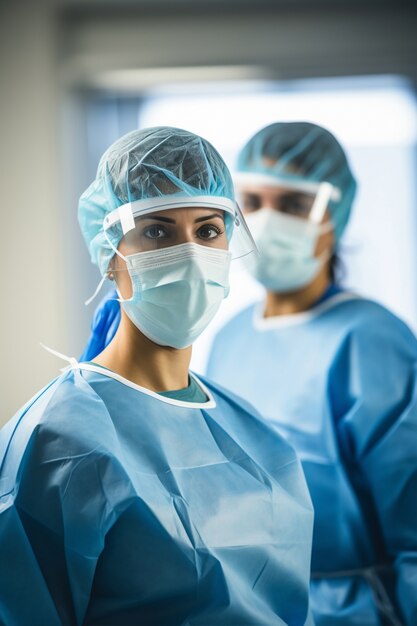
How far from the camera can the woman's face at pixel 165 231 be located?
49.1 inches

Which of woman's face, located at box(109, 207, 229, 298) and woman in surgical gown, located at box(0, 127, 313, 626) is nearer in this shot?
woman in surgical gown, located at box(0, 127, 313, 626)

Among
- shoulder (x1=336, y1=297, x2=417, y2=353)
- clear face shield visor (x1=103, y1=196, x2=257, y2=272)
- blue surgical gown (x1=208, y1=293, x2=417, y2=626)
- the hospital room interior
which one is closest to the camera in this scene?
clear face shield visor (x1=103, y1=196, x2=257, y2=272)

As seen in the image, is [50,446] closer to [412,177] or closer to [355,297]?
[355,297]

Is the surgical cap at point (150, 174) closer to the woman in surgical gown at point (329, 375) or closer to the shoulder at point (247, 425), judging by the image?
the shoulder at point (247, 425)

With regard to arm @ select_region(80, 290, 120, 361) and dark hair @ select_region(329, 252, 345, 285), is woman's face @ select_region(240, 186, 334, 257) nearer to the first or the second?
dark hair @ select_region(329, 252, 345, 285)

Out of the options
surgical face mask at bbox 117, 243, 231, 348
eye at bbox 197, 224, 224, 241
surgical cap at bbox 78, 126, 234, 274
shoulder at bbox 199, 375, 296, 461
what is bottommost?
shoulder at bbox 199, 375, 296, 461

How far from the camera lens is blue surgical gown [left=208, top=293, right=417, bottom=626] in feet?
5.47

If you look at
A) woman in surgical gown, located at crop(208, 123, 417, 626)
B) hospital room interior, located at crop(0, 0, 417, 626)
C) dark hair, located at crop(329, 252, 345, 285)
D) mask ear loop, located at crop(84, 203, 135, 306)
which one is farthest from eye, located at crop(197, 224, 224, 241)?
→ hospital room interior, located at crop(0, 0, 417, 626)

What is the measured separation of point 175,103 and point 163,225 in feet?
6.98

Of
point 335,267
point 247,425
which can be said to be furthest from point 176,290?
point 335,267

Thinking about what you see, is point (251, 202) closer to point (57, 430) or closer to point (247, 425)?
point (247, 425)

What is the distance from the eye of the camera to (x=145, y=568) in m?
1.16

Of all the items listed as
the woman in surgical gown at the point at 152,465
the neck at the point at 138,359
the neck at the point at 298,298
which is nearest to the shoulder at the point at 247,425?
the woman in surgical gown at the point at 152,465

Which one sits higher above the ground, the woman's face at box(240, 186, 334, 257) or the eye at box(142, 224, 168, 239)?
the eye at box(142, 224, 168, 239)
